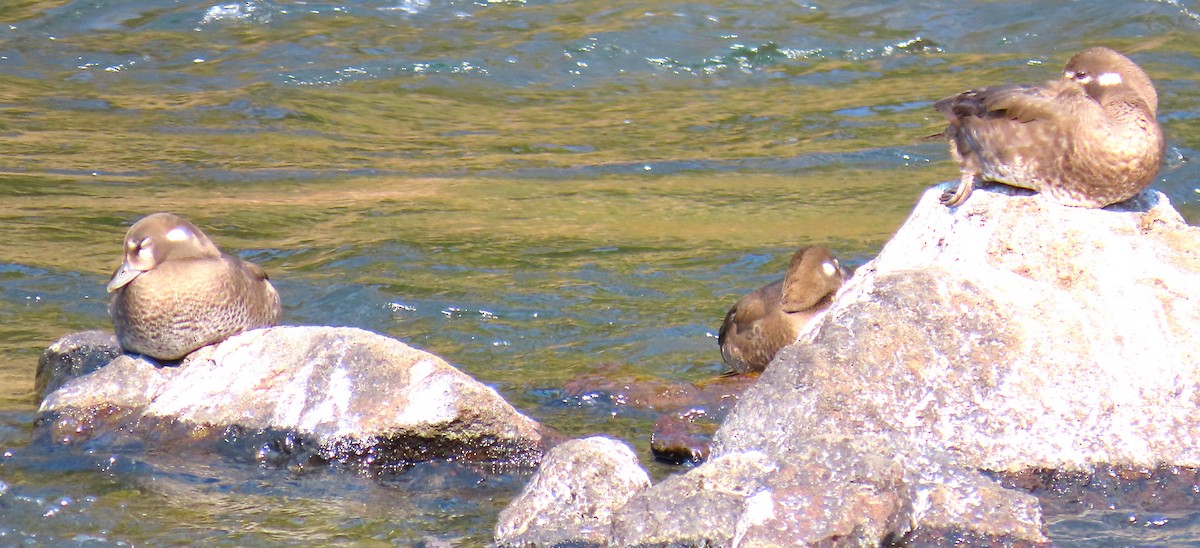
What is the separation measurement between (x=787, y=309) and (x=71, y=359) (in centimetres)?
361

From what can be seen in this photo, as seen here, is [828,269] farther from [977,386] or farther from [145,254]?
[145,254]

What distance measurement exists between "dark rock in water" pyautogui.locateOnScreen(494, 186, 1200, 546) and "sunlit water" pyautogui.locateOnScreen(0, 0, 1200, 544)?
15.1 inches

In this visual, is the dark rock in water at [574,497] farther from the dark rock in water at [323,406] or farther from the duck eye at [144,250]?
the duck eye at [144,250]

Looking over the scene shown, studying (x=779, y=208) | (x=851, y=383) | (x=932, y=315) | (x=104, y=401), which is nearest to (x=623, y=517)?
(x=851, y=383)

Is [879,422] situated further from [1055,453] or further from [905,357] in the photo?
[1055,453]

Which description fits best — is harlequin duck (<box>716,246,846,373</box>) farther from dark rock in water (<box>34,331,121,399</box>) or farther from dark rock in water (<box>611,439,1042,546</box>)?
dark rock in water (<box>34,331,121,399</box>)

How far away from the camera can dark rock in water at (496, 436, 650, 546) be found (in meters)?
5.31

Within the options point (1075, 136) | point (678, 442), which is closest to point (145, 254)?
point (678, 442)

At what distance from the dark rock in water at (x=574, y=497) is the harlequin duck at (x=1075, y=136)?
2089 millimetres

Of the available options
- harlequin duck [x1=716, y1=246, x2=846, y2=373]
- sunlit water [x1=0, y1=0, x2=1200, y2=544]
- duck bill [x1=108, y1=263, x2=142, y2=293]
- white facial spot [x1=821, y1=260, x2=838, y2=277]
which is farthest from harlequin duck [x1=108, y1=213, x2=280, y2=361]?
white facial spot [x1=821, y1=260, x2=838, y2=277]

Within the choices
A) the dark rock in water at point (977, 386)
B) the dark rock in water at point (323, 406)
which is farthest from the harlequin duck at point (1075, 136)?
the dark rock in water at point (323, 406)

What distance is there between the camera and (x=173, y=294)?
6941 millimetres

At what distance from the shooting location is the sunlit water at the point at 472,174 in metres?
6.25

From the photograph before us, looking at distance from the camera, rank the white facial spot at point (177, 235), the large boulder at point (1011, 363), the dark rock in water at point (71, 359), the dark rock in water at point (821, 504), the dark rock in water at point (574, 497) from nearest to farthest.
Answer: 1. the dark rock in water at point (821, 504)
2. the dark rock in water at point (574, 497)
3. the large boulder at point (1011, 363)
4. the white facial spot at point (177, 235)
5. the dark rock in water at point (71, 359)
